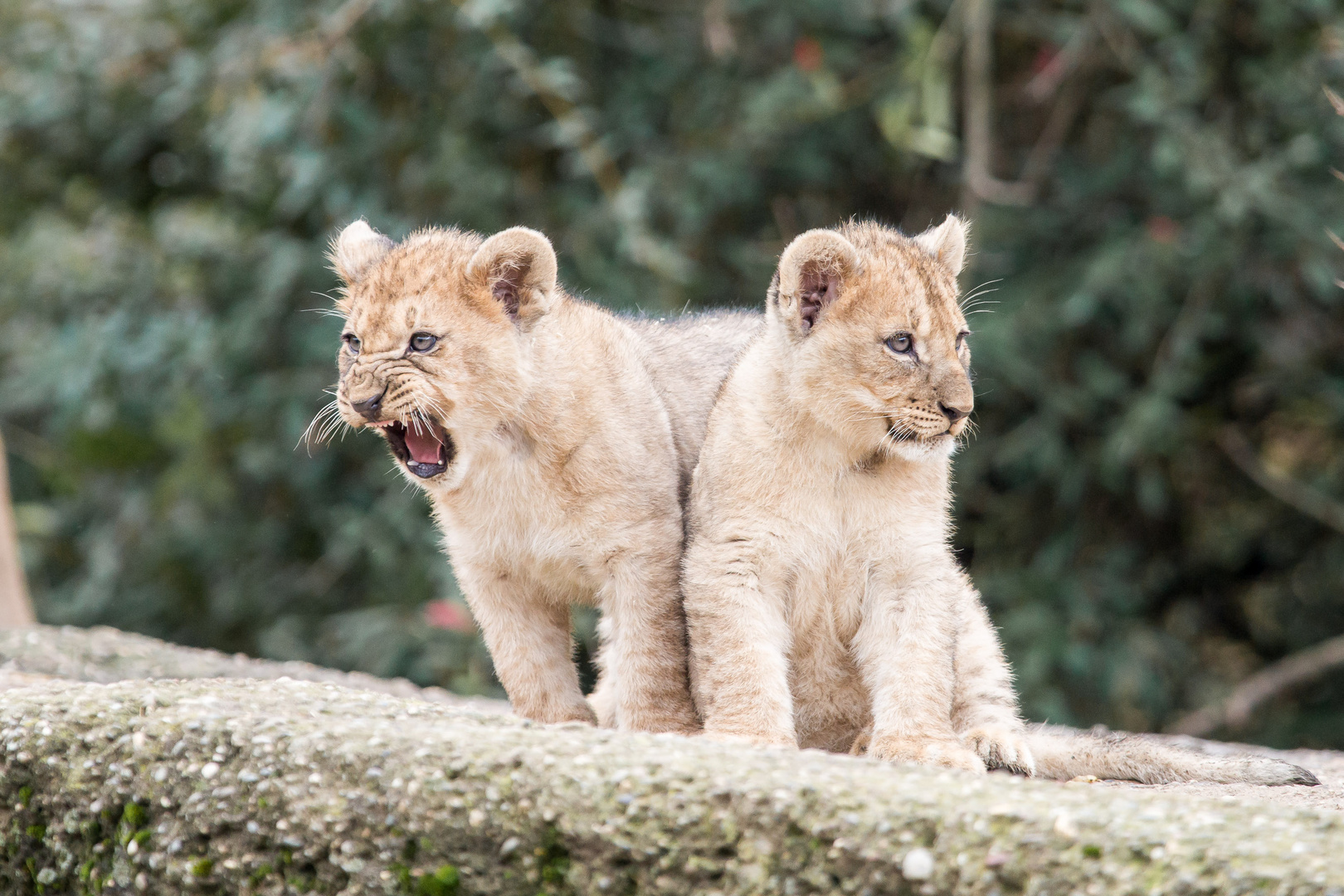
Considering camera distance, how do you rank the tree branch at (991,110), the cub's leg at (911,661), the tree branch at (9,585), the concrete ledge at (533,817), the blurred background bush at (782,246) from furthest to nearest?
1. the tree branch at (991,110)
2. the blurred background bush at (782,246)
3. the tree branch at (9,585)
4. the cub's leg at (911,661)
5. the concrete ledge at (533,817)

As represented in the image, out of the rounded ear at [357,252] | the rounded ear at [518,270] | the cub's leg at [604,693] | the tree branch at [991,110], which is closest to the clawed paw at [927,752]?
the cub's leg at [604,693]

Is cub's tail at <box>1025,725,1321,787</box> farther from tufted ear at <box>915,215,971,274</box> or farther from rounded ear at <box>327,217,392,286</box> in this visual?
rounded ear at <box>327,217,392,286</box>

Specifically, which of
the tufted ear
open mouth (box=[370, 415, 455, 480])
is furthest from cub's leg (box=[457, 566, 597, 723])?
the tufted ear

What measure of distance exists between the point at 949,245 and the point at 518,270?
1.40 m

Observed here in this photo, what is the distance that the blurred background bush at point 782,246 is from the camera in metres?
7.96

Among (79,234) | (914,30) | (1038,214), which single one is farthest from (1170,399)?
(79,234)

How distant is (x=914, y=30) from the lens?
8.04m

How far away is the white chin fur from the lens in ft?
14.7

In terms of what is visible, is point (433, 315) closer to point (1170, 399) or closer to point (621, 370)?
point (621, 370)

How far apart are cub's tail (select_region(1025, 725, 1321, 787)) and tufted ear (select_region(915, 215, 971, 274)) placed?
1576 mm

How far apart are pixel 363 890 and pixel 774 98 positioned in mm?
5497

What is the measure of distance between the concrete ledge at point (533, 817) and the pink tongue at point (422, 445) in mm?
854

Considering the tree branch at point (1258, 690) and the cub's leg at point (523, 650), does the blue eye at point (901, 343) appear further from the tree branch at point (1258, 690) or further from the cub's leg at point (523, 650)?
the tree branch at point (1258, 690)

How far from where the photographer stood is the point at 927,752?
4.21m
